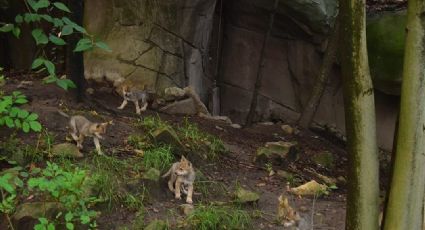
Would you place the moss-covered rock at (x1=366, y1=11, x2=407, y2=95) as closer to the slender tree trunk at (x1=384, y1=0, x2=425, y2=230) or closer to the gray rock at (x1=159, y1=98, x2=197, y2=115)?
the gray rock at (x1=159, y1=98, x2=197, y2=115)

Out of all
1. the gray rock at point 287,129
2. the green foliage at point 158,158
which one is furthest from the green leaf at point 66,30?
the gray rock at point 287,129

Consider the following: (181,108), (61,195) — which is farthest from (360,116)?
(181,108)

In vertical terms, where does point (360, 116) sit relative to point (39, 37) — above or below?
below

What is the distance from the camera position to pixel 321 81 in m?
10.6

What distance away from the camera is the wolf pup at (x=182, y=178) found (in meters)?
5.92

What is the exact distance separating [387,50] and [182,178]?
19.1ft

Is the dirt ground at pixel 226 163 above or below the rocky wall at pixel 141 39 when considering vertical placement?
below

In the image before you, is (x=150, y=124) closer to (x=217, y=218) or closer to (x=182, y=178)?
(x=182, y=178)

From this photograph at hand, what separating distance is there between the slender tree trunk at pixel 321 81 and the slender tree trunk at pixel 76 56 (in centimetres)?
451

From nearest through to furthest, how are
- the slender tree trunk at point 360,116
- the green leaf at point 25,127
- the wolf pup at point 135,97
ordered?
the green leaf at point 25,127 → the slender tree trunk at point 360,116 → the wolf pup at point 135,97

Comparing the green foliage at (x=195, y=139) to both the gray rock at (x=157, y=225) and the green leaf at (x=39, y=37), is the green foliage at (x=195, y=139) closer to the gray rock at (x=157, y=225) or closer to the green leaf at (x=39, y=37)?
the gray rock at (x=157, y=225)

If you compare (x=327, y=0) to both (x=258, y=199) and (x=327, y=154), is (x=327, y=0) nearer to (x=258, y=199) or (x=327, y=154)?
(x=327, y=154)

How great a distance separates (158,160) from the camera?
21.5ft

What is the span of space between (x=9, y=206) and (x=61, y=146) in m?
1.57
